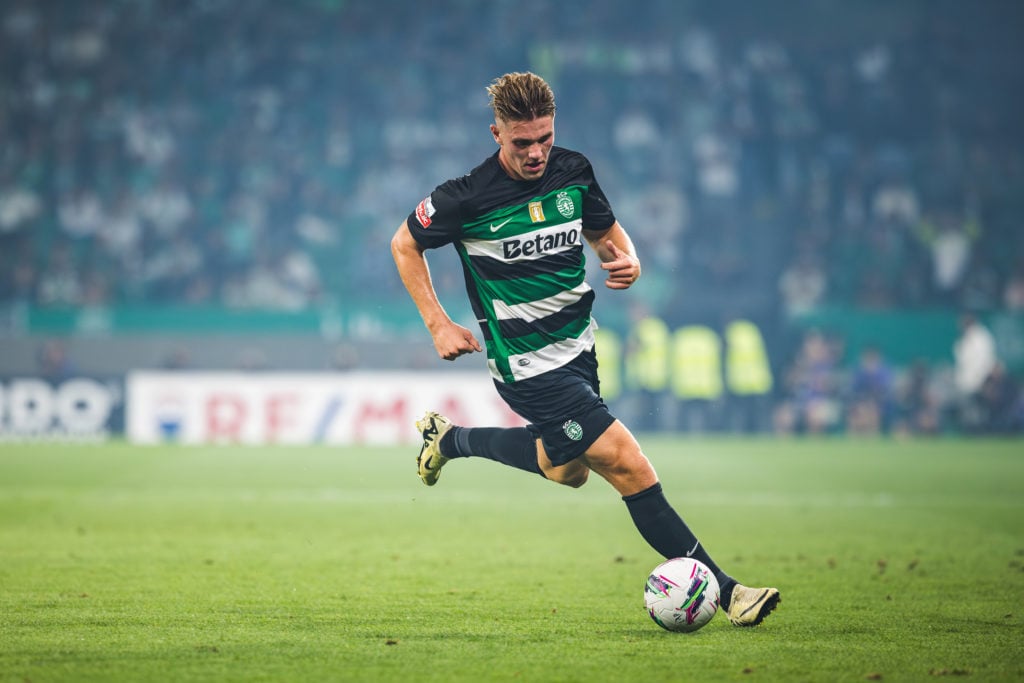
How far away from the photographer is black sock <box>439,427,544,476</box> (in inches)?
246

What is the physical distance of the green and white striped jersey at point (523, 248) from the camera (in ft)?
18.4

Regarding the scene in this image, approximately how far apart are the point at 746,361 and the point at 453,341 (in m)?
17.9

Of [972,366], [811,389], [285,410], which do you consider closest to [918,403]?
[972,366]

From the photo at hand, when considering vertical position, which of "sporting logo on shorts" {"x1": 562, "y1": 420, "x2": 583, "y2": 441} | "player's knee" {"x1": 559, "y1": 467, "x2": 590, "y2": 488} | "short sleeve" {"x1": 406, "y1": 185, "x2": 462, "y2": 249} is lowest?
"player's knee" {"x1": 559, "y1": 467, "x2": 590, "y2": 488}

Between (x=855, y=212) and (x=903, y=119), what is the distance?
2965 millimetres

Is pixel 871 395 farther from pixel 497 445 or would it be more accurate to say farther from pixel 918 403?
pixel 497 445

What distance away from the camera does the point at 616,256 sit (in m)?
5.72

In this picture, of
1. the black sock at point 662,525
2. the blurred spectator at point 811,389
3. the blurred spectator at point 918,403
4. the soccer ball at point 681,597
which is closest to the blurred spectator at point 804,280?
the blurred spectator at point 811,389

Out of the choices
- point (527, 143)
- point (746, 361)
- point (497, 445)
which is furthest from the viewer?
point (746, 361)

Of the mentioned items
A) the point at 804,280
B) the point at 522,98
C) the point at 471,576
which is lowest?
the point at 471,576

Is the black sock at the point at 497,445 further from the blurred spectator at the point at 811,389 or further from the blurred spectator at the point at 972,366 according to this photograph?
the blurred spectator at the point at 972,366

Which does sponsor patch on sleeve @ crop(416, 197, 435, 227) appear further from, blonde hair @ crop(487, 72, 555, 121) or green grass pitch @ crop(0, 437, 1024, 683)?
green grass pitch @ crop(0, 437, 1024, 683)

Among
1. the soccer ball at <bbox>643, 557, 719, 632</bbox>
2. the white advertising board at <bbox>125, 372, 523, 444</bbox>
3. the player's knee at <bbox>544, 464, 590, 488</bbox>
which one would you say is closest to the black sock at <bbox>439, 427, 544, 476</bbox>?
the player's knee at <bbox>544, 464, 590, 488</bbox>

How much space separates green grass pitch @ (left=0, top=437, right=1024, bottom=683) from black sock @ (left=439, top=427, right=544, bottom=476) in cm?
69
